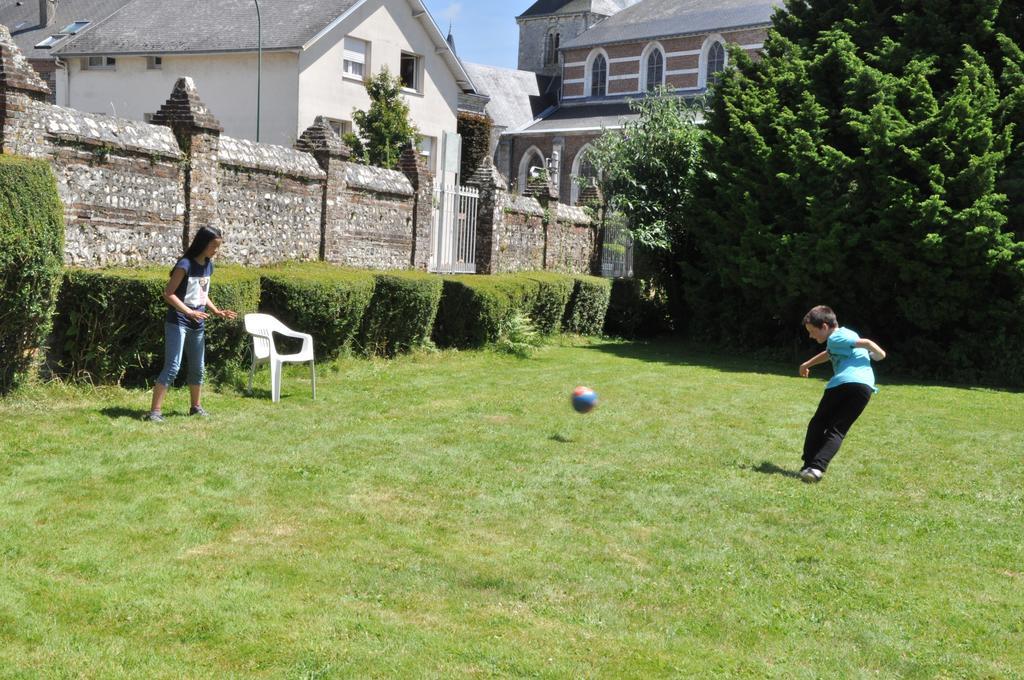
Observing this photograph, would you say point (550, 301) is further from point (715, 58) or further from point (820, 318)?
point (715, 58)

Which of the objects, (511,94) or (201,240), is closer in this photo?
(201,240)

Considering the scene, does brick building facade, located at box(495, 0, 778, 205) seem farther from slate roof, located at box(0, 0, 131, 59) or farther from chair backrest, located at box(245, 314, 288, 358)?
chair backrest, located at box(245, 314, 288, 358)

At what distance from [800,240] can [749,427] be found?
24.3 feet

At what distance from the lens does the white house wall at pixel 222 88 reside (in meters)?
32.2

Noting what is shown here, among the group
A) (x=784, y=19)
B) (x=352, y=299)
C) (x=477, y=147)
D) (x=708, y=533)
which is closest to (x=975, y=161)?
(x=784, y=19)

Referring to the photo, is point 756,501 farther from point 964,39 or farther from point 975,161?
point 964,39

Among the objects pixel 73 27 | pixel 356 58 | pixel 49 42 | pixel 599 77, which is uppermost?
pixel 599 77

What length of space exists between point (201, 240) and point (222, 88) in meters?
25.2

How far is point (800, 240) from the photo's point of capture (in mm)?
18094

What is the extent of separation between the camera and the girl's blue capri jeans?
9523 millimetres

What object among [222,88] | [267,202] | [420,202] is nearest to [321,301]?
[267,202]

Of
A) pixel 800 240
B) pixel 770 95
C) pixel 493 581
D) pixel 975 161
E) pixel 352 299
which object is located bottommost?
pixel 493 581

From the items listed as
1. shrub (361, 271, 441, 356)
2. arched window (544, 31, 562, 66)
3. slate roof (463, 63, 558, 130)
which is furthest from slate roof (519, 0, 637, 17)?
shrub (361, 271, 441, 356)

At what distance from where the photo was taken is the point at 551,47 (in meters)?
66.7
